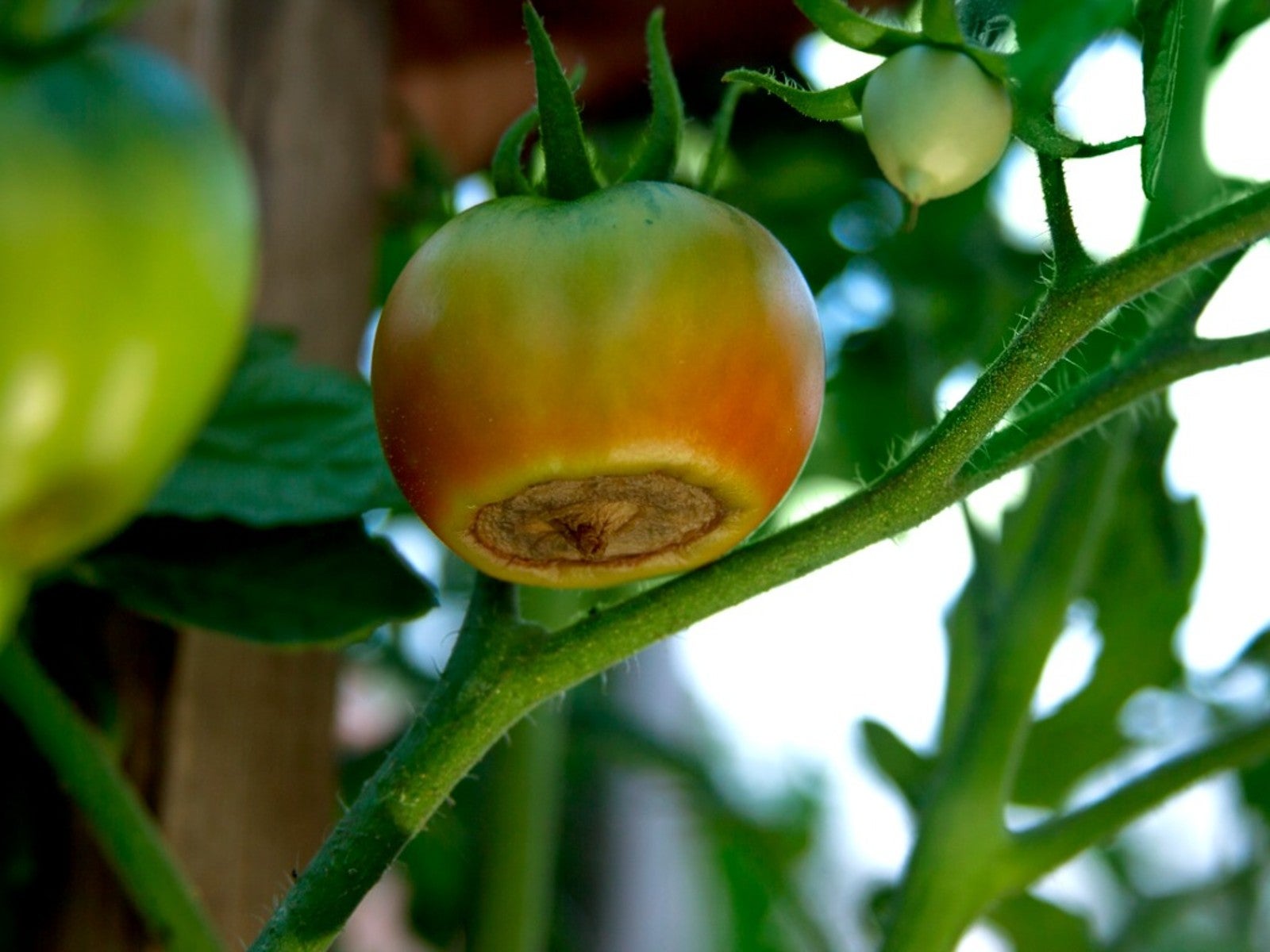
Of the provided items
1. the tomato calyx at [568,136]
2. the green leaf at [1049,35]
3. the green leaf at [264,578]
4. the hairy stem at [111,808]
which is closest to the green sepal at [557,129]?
the tomato calyx at [568,136]

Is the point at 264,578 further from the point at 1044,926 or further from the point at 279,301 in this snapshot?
the point at 1044,926

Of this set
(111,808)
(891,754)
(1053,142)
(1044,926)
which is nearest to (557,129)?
(1053,142)

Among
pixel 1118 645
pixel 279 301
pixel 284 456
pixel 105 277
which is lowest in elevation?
pixel 105 277

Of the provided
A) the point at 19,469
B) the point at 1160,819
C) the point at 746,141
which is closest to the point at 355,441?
the point at 19,469

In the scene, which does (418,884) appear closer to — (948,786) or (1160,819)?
(948,786)

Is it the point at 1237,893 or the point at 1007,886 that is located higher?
the point at 1237,893

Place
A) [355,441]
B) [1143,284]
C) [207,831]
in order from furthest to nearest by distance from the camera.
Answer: [207,831] < [355,441] < [1143,284]

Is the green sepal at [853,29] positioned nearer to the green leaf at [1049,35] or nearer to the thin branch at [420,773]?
the green leaf at [1049,35]
